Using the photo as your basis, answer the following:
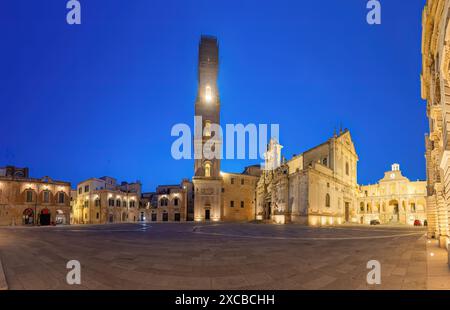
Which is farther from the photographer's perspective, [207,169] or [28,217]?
[207,169]

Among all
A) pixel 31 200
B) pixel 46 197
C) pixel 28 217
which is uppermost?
pixel 46 197

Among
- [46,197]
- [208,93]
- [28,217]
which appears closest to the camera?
[28,217]

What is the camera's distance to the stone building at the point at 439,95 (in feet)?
22.8

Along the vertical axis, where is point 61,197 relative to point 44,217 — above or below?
above

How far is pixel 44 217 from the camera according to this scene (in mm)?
46875

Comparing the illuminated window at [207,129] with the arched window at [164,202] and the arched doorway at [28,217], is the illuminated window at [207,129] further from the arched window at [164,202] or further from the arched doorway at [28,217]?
the arched doorway at [28,217]

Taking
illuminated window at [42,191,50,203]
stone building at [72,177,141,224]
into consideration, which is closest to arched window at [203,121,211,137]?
stone building at [72,177,141,224]

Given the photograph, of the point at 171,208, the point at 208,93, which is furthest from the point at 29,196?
the point at 208,93

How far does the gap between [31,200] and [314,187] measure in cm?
4465

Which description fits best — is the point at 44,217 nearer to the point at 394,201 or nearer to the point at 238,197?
the point at 238,197
